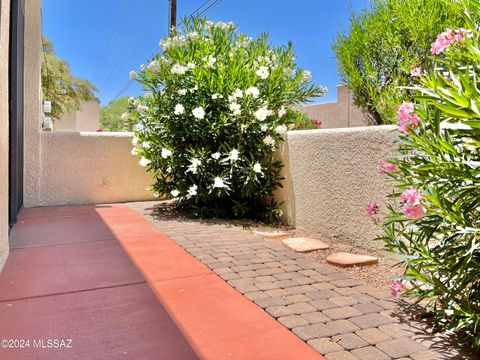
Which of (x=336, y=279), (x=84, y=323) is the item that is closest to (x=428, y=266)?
(x=336, y=279)

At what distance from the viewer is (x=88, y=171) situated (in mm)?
7438

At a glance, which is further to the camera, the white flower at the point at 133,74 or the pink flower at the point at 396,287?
the white flower at the point at 133,74

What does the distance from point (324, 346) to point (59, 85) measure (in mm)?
23562

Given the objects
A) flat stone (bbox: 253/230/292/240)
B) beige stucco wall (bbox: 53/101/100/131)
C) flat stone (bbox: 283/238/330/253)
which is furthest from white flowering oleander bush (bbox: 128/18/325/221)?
beige stucco wall (bbox: 53/101/100/131)

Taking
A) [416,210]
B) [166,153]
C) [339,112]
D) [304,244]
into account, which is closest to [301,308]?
[416,210]

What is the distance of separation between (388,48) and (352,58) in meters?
0.85

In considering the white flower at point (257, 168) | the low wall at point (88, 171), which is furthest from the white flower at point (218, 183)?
the low wall at point (88, 171)

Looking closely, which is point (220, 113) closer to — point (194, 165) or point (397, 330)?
point (194, 165)

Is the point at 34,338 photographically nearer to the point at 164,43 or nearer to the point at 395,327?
the point at 395,327

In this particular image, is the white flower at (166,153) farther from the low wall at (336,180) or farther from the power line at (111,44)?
the power line at (111,44)

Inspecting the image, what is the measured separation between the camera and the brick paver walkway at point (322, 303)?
7.21 feet

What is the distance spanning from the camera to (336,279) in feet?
10.8

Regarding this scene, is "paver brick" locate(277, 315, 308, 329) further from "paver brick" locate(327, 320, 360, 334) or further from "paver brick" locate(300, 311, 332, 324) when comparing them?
"paver brick" locate(327, 320, 360, 334)

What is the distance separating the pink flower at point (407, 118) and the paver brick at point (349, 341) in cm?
121
